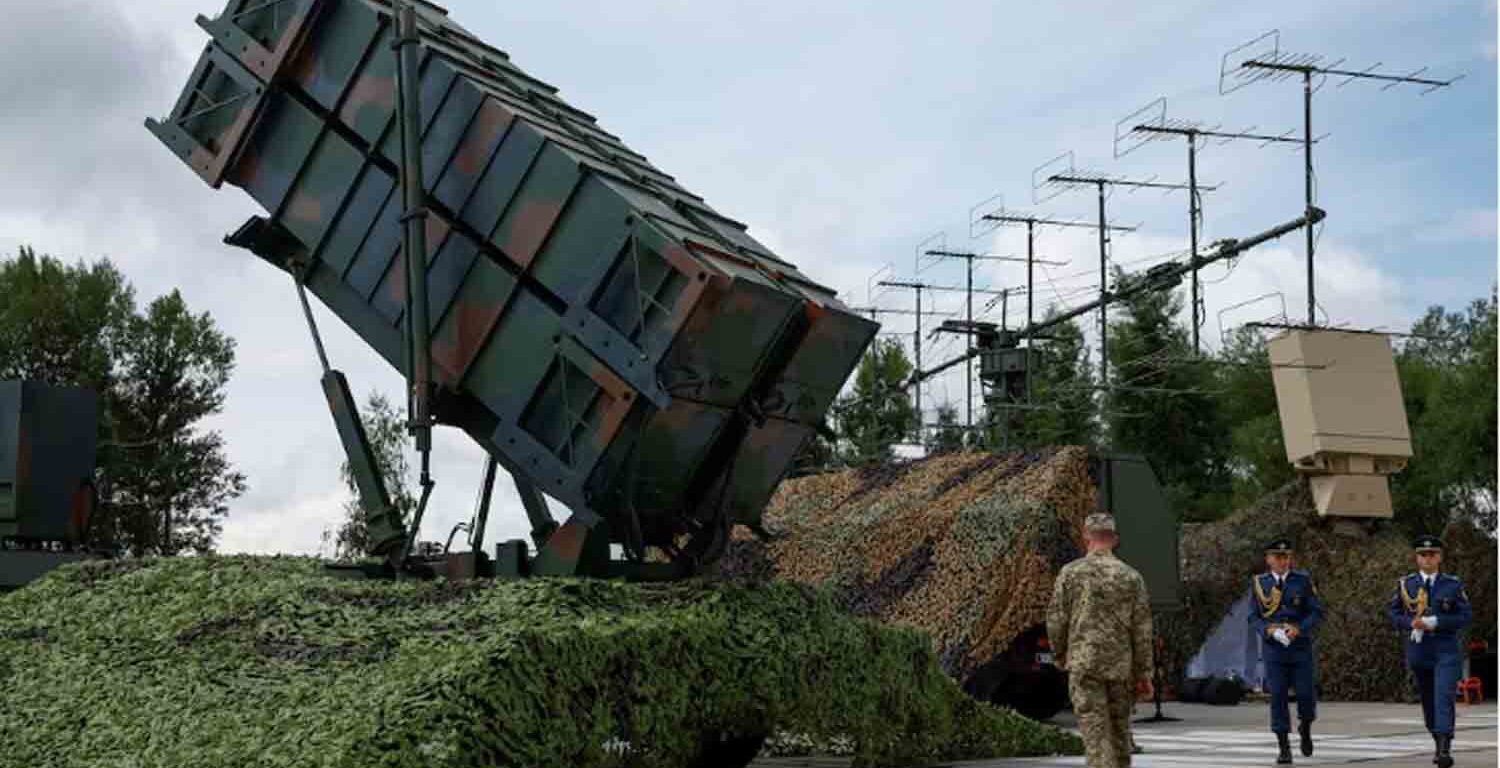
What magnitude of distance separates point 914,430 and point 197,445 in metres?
16.4

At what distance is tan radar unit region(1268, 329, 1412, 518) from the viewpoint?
80.7ft

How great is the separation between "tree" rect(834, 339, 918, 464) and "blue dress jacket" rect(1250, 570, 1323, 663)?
84.6 feet

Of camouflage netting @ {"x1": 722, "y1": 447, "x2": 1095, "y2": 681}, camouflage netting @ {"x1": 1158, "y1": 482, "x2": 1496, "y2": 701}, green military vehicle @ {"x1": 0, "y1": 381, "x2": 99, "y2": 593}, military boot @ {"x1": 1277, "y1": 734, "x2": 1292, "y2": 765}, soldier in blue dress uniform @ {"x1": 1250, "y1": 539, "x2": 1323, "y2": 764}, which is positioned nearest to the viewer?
military boot @ {"x1": 1277, "y1": 734, "x2": 1292, "y2": 765}

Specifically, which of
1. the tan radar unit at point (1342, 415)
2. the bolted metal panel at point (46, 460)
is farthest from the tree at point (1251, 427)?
the bolted metal panel at point (46, 460)

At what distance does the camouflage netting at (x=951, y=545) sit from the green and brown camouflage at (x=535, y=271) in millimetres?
5016

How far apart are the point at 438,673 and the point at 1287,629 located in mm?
6782

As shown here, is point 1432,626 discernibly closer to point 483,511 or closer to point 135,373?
point 483,511

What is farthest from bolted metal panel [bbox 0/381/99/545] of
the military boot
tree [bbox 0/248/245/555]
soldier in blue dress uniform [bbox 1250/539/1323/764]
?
tree [bbox 0/248/245/555]

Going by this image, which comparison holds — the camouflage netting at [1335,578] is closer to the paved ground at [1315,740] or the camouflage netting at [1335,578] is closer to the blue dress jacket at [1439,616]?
the paved ground at [1315,740]

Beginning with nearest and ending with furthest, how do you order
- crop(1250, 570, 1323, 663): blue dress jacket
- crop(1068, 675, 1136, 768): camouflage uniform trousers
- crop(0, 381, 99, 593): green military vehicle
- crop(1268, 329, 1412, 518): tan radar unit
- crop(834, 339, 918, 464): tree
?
crop(1068, 675, 1136, 768): camouflage uniform trousers
crop(1250, 570, 1323, 663): blue dress jacket
crop(0, 381, 99, 593): green military vehicle
crop(1268, 329, 1412, 518): tan radar unit
crop(834, 339, 918, 464): tree

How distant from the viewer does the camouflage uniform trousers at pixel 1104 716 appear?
31.2 ft

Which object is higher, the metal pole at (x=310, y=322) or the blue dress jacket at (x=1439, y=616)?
the metal pole at (x=310, y=322)

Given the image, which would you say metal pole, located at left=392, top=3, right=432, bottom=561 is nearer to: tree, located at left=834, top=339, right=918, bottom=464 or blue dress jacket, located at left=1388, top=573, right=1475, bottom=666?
blue dress jacket, located at left=1388, top=573, right=1475, bottom=666

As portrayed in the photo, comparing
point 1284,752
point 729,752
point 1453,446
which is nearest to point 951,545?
point 1284,752
